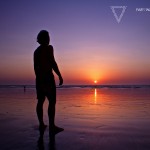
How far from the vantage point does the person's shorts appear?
5.54 m

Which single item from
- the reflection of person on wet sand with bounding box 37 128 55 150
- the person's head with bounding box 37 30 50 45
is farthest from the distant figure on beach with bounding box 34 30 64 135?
the reflection of person on wet sand with bounding box 37 128 55 150

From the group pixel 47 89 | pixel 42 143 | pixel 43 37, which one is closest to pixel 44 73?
pixel 47 89

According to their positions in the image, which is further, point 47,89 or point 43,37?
point 43,37

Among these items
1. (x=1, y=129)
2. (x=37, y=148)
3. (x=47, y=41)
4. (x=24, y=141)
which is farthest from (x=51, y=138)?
(x=47, y=41)

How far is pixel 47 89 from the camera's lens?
5.54 m

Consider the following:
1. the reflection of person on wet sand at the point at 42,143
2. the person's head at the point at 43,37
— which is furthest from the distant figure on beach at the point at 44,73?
the reflection of person on wet sand at the point at 42,143

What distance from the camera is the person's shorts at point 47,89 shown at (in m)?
Answer: 5.54

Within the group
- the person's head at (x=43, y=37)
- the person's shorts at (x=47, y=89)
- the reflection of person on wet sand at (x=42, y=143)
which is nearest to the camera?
the reflection of person on wet sand at (x=42, y=143)

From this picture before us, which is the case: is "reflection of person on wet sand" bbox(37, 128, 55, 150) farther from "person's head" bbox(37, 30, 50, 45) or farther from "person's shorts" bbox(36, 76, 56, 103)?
"person's head" bbox(37, 30, 50, 45)

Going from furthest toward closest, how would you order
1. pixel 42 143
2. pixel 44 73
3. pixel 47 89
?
1. pixel 44 73
2. pixel 47 89
3. pixel 42 143

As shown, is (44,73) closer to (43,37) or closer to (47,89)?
(47,89)

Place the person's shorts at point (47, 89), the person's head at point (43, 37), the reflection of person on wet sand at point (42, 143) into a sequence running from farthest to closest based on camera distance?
the person's head at point (43, 37) < the person's shorts at point (47, 89) < the reflection of person on wet sand at point (42, 143)

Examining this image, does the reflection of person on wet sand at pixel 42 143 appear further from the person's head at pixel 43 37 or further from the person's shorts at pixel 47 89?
the person's head at pixel 43 37

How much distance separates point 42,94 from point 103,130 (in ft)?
4.78
